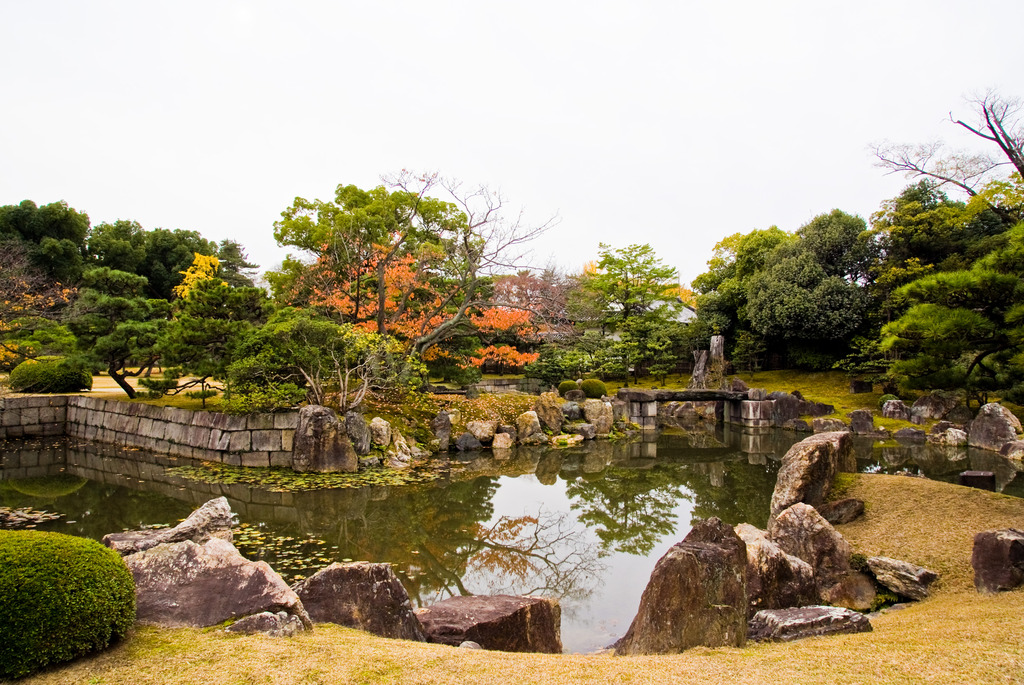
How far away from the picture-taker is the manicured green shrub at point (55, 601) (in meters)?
2.56

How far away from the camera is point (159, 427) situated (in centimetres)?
1288

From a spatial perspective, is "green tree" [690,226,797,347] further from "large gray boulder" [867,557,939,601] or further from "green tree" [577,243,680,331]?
"large gray boulder" [867,557,939,601]

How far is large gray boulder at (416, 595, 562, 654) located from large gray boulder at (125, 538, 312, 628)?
1.00 metres

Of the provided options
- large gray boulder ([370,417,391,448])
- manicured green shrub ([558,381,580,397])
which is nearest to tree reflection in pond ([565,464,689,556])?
large gray boulder ([370,417,391,448])

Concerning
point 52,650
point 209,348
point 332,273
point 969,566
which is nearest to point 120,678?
point 52,650

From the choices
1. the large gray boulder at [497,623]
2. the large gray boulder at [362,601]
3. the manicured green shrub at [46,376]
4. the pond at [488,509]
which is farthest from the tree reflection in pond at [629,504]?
the manicured green shrub at [46,376]

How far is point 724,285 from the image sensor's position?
28672 millimetres

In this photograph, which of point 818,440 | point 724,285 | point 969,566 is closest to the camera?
point 969,566

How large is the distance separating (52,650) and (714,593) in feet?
11.5

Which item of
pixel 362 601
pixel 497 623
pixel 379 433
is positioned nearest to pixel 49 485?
pixel 379 433

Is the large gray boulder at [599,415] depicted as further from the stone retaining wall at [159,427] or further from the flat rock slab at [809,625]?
the flat rock slab at [809,625]

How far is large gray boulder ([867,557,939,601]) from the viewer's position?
5098mm

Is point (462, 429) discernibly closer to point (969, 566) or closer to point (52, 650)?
point (969, 566)

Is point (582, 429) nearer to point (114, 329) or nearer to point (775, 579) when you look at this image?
point (114, 329)
